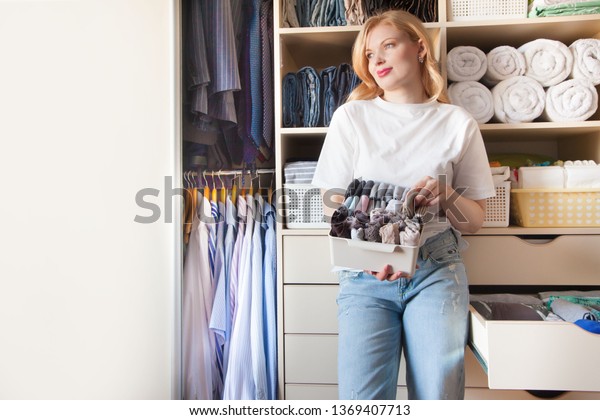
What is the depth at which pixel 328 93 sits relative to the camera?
1.66m

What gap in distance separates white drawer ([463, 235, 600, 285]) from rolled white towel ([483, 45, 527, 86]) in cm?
57

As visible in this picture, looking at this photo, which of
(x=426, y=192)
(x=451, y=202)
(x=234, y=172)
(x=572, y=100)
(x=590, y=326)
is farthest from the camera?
(x=234, y=172)

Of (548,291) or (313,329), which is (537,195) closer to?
(548,291)

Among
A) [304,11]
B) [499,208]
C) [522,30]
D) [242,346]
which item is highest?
[304,11]

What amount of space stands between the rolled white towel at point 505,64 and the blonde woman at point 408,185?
330 mm

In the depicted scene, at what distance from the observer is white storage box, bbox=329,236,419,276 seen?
107cm

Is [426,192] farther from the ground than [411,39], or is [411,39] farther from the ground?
[411,39]

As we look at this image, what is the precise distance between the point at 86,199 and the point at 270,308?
76 cm

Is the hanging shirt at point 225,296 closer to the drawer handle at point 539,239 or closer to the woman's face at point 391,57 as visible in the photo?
the woman's face at point 391,57

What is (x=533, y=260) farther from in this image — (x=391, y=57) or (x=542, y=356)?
(x=391, y=57)

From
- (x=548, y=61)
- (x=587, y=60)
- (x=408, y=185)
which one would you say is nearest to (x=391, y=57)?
(x=408, y=185)

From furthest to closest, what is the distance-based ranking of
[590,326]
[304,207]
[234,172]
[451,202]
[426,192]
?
[234,172] < [304,207] < [451,202] < [426,192] < [590,326]

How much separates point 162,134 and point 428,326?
1.12 metres
